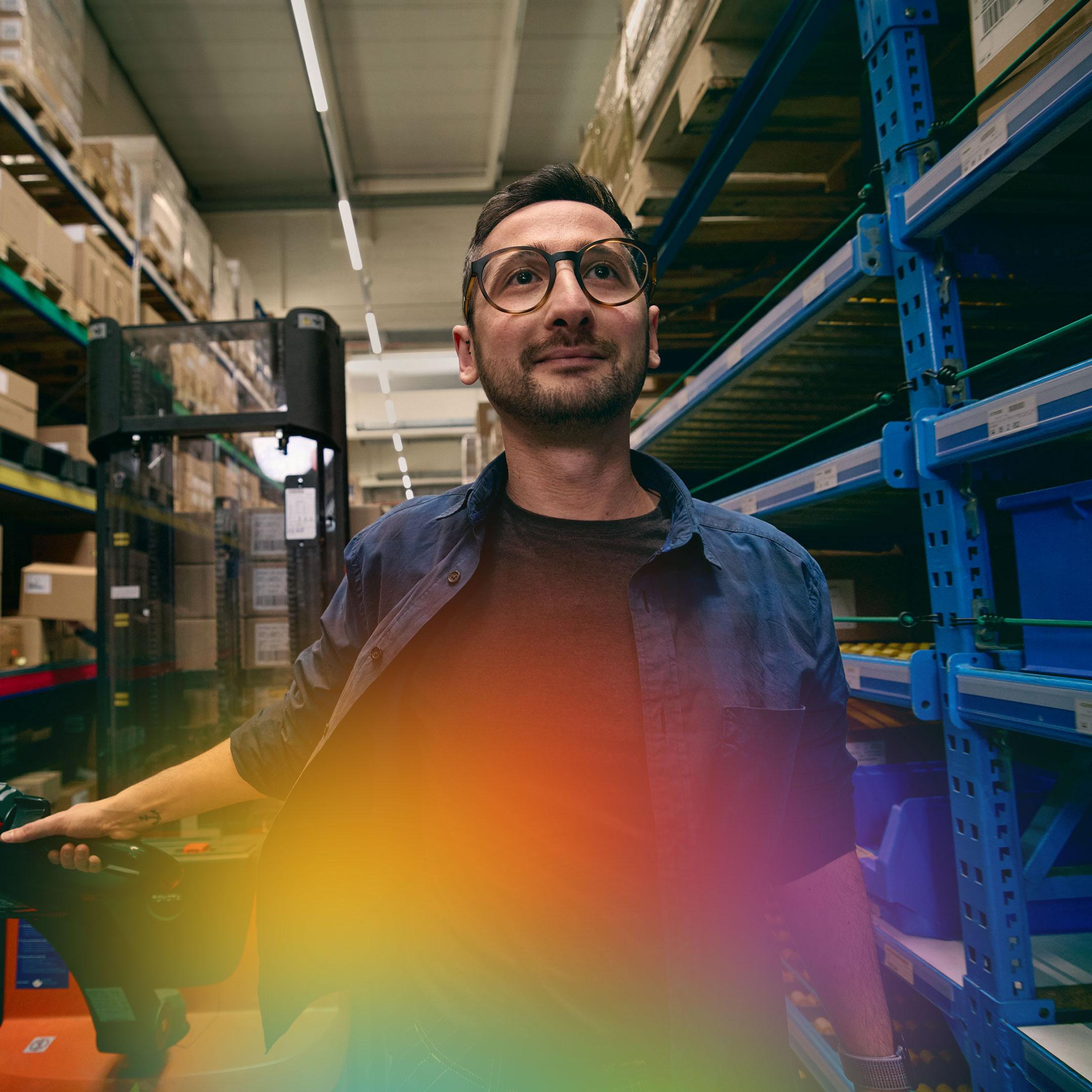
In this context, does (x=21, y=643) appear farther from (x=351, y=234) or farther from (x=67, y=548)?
(x=351, y=234)

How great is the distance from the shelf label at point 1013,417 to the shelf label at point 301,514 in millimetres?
2591

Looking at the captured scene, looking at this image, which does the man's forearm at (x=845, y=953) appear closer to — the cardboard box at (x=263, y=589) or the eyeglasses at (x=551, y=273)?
the eyeglasses at (x=551, y=273)

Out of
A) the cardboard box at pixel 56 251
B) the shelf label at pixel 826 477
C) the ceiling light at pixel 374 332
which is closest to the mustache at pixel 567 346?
the shelf label at pixel 826 477

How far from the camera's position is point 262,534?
11.4 feet

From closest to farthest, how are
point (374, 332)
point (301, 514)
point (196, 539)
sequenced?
point (301, 514)
point (196, 539)
point (374, 332)

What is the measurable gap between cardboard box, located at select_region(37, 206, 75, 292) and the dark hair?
2.87 metres

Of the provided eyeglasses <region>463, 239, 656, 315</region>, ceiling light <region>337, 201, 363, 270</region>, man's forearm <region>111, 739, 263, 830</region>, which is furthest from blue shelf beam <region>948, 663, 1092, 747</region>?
ceiling light <region>337, 201, 363, 270</region>

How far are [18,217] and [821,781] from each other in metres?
3.69

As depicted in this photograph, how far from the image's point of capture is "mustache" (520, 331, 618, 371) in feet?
4.04

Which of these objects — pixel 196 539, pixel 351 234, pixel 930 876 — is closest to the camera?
pixel 930 876

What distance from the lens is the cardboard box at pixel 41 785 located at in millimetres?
3043

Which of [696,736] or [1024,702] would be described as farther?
[1024,702]

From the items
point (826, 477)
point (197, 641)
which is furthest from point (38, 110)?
point (826, 477)

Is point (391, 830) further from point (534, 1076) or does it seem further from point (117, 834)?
point (117, 834)
